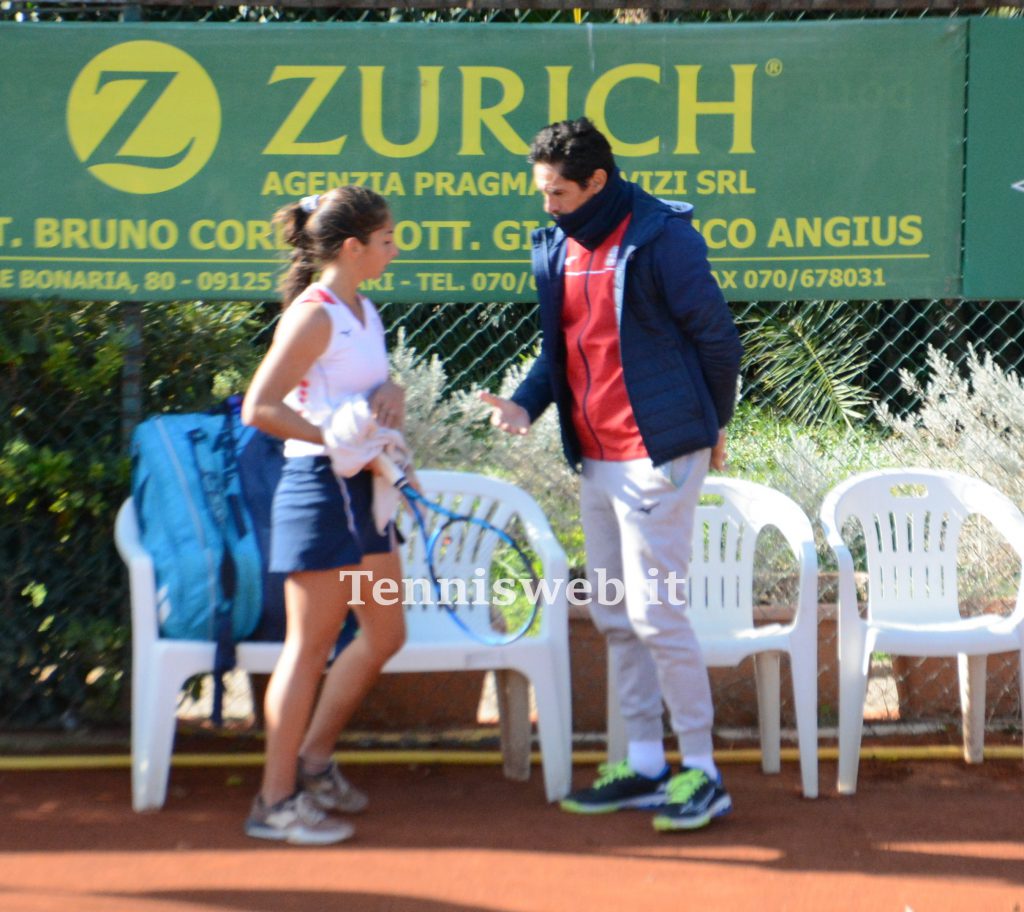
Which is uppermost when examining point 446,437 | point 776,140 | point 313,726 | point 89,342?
point 776,140

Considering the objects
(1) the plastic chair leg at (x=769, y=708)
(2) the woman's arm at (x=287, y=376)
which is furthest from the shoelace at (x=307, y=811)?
(1) the plastic chair leg at (x=769, y=708)

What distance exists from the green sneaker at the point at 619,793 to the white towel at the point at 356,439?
3.90 ft

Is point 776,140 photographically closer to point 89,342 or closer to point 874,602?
point 874,602

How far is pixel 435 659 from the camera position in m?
4.26

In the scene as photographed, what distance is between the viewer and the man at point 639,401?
3.96 metres

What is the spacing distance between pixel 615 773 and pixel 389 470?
1.23 meters

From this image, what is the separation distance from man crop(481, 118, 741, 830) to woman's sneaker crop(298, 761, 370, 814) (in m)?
0.66

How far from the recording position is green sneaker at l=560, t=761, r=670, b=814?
14.0 ft

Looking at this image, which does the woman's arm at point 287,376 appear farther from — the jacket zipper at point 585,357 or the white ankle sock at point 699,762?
the white ankle sock at point 699,762

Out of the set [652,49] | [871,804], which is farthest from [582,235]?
[871,804]

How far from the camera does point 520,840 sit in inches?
160

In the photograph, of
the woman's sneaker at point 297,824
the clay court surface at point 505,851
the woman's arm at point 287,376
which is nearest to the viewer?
the clay court surface at point 505,851

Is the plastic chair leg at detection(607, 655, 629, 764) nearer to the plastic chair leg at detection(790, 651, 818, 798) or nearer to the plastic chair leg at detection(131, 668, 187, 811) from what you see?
the plastic chair leg at detection(790, 651, 818, 798)

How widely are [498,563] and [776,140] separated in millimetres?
1949
